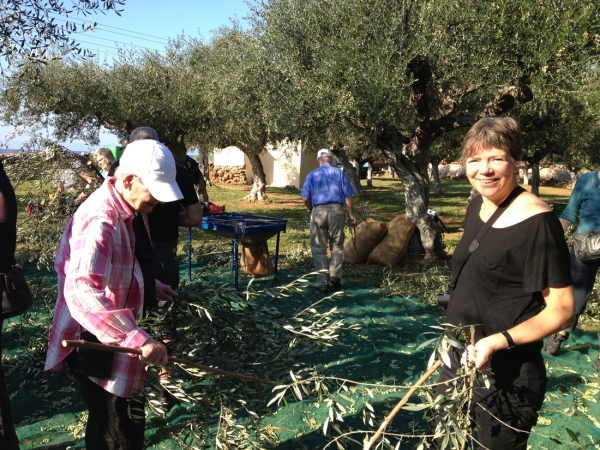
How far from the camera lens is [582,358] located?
16.5ft

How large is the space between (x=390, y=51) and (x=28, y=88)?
458 inches

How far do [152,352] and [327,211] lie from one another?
540cm

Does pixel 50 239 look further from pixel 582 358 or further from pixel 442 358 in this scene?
pixel 582 358

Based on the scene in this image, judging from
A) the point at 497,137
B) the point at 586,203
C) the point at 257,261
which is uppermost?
the point at 497,137

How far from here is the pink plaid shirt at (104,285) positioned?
195 centimetres

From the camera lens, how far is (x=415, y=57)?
7934mm

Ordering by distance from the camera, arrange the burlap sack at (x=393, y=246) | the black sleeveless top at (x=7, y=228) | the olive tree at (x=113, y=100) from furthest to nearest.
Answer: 1. the olive tree at (x=113, y=100)
2. the burlap sack at (x=393, y=246)
3. the black sleeveless top at (x=7, y=228)

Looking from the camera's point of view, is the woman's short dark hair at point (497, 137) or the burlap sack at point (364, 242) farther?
the burlap sack at point (364, 242)

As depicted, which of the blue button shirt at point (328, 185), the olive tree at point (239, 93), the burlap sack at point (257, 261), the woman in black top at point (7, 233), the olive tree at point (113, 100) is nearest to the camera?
the woman in black top at point (7, 233)

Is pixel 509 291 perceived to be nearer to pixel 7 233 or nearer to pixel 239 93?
pixel 7 233

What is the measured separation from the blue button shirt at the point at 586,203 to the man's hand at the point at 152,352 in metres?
3.88

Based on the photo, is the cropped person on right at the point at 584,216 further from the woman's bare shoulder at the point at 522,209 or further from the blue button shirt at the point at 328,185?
the blue button shirt at the point at 328,185

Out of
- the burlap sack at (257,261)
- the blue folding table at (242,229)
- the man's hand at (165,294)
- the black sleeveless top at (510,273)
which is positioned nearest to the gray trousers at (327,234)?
the blue folding table at (242,229)

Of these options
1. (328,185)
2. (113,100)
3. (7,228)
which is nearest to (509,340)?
(7,228)
